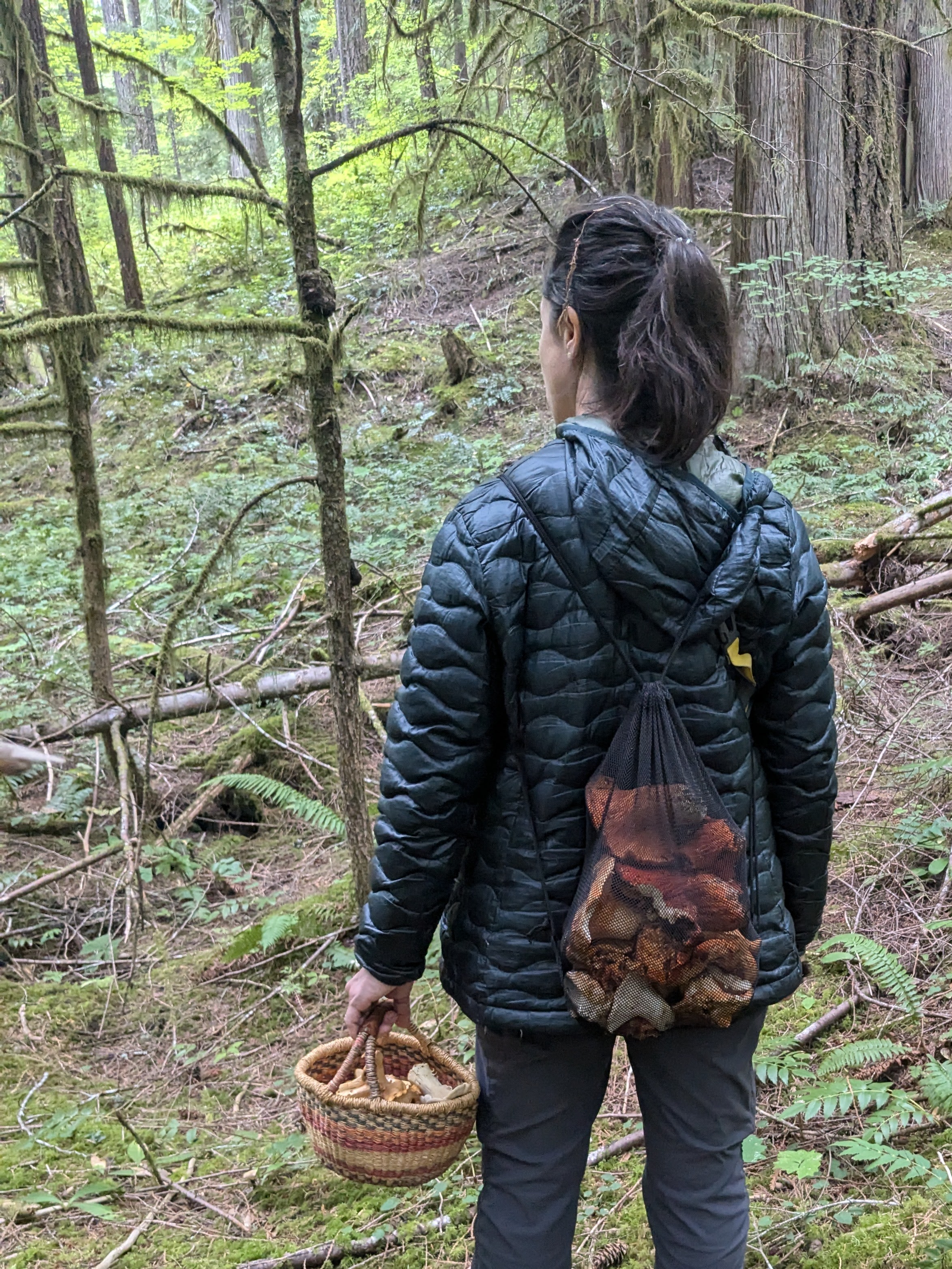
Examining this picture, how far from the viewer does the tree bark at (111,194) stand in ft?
29.4

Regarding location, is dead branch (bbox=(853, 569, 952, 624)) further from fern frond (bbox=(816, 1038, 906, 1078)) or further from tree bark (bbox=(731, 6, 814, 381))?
tree bark (bbox=(731, 6, 814, 381))

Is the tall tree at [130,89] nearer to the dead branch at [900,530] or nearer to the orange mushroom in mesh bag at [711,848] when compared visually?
the dead branch at [900,530]

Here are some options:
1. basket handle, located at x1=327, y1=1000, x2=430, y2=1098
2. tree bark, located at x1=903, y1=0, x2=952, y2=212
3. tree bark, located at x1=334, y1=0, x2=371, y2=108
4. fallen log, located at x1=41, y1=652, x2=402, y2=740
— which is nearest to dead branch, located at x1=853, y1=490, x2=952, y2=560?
fallen log, located at x1=41, y1=652, x2=402, y2=740

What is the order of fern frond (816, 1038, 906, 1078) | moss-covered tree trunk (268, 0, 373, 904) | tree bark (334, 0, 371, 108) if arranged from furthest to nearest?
tree bark (334, 0, 371, 108) < moss-covered tree trunk (268, 0, 373, 904) < fern frond (816, 1038, 906, 1078)

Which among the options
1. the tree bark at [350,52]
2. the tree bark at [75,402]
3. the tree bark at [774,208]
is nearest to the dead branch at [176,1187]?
the tree bark at [75,402]

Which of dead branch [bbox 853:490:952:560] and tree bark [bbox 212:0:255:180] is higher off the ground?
tree bark [bbox 212:0:255:180]

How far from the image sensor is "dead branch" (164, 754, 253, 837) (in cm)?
500

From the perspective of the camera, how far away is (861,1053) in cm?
254

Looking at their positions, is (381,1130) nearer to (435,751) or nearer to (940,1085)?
(435,751)

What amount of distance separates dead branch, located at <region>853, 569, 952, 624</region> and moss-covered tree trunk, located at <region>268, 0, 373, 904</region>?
2883 mm

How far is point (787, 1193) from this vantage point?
2.48 meters

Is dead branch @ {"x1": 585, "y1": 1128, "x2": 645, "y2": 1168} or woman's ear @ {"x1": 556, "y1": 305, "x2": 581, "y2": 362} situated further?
dead branch @ {"x1": 585, "y1": 1128, "x2": 645, "y2": 1168}

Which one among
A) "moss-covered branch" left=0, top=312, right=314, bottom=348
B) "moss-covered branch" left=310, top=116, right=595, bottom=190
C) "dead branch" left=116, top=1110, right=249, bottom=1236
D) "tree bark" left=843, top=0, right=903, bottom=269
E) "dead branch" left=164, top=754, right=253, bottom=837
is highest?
"tree bark" left=843, top=0, right=903, bottom=269

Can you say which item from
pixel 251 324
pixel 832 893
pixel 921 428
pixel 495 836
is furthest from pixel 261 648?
pixel 921 428
